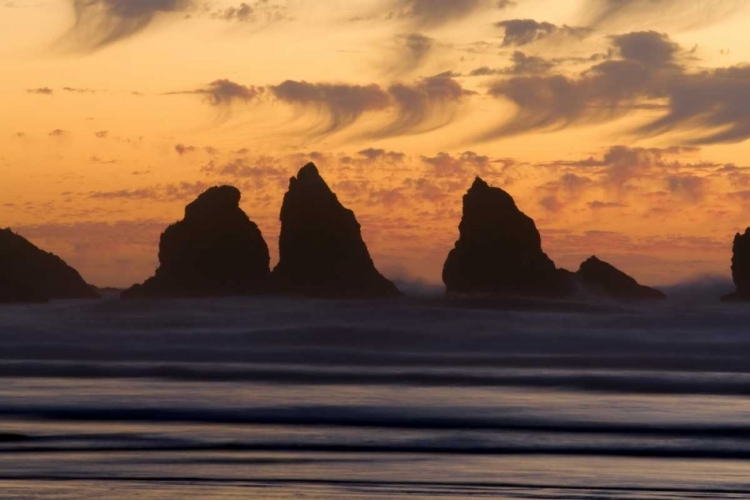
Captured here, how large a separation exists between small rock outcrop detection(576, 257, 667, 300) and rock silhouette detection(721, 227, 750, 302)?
428 inches

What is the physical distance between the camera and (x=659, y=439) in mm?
26281

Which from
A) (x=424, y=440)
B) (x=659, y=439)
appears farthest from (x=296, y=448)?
(x=659, y=439)

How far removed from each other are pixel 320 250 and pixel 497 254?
14841 mm

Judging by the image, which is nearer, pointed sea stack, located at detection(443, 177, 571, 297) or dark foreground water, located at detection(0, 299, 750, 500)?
dark foreground water, located at detection(0, 299, 750, 500)

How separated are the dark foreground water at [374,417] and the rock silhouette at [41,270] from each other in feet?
318

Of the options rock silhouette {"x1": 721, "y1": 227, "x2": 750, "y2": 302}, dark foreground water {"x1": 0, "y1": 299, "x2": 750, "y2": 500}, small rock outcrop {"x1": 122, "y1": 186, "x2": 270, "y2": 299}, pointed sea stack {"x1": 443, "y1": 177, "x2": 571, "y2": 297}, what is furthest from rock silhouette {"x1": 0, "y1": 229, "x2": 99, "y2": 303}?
dark foreground water {"x1": 0, "y1": 299, "x2": 750, "y2": 500}

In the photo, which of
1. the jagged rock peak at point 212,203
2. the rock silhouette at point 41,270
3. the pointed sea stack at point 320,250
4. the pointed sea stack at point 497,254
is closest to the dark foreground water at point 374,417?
the pointed sea stack at point 497,254

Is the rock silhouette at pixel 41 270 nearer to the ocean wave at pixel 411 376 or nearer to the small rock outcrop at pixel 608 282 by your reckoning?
the small rock outcrop at pixel 608 282

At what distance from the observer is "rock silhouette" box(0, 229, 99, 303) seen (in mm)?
162875

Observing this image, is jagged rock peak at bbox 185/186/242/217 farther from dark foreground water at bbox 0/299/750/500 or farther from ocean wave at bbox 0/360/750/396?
ocean wave at bbox 0/360/750/396

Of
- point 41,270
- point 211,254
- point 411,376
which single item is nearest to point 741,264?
point 211,254

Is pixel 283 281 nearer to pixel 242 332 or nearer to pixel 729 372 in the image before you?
pixel 242 332

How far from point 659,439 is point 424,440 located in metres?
4.61

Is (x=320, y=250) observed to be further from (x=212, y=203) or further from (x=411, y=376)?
(x=411, y=376)
